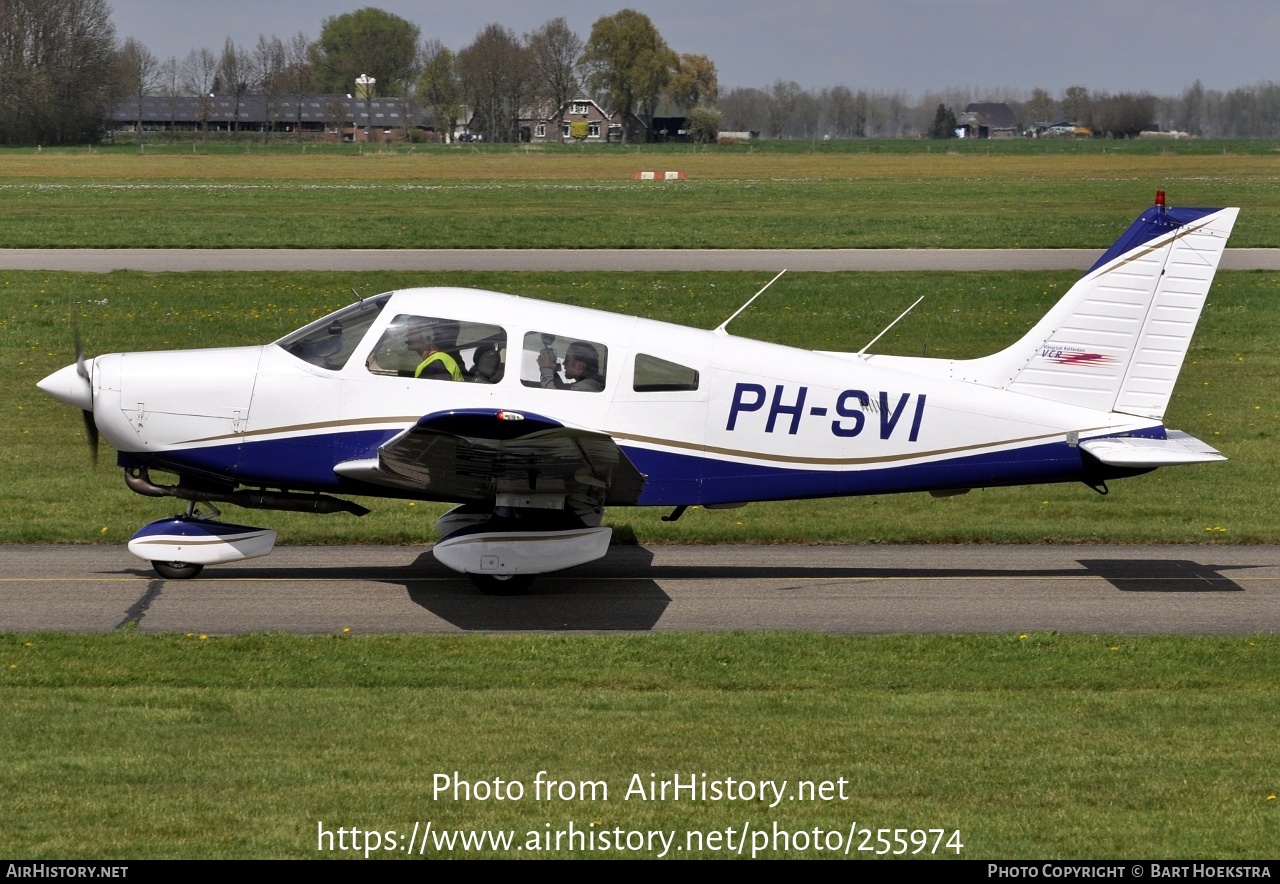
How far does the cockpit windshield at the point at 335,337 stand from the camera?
9914 mm

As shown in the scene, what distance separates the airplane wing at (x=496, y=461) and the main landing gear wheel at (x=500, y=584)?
644 millimetres

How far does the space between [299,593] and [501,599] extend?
155cm

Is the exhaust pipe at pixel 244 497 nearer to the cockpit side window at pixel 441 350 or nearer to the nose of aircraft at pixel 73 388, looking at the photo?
the nose of aircraft at pixel 73 388

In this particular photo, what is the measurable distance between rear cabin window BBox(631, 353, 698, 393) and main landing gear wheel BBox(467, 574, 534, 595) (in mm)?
1726

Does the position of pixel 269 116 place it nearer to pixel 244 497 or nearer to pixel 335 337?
pixel 244 497

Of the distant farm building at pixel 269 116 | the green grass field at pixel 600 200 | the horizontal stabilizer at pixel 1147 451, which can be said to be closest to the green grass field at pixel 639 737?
the horizontal stabilizer at pixel 1147 451

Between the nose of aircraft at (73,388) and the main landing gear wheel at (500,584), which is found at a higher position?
the nose of aircraft at (73,388)

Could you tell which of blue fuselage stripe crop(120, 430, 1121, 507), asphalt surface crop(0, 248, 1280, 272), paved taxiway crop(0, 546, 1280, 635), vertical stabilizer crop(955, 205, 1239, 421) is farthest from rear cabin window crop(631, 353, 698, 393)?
asphalt surface crop(0, 248, 1280, 272)

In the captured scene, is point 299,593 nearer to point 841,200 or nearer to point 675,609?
point 675,609

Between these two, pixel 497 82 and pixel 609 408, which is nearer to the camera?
pixel 609 408

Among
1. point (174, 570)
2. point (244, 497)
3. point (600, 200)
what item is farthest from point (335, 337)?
point (600, 200)

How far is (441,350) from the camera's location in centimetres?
983

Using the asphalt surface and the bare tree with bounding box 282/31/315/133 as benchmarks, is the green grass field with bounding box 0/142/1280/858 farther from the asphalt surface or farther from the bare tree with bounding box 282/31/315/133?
the bare tree with bounding box 282/31/315/133

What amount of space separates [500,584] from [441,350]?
6.17 ft
